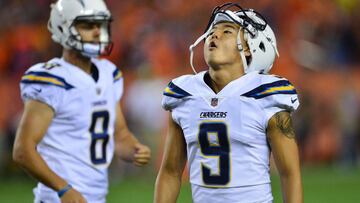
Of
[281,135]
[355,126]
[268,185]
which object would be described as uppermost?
[281,135]

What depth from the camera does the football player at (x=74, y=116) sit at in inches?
171

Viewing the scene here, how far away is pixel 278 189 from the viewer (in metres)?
9.03

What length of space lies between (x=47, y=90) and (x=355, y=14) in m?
8.78

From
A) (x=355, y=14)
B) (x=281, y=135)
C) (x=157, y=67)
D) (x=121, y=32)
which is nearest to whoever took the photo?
(x=281, y=135)

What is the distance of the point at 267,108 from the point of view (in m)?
3.54

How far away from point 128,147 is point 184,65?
6444 millimetres

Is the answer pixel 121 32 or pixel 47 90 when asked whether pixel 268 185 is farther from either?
pixel 121 32

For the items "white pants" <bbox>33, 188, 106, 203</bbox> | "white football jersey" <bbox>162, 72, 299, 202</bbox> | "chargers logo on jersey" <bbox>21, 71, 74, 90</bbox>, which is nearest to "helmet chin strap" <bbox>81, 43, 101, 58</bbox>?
"chargers logo on jersey" <bbox>21, 71, 74, 90</bbox>

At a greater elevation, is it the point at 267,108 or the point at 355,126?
the point at 267,108

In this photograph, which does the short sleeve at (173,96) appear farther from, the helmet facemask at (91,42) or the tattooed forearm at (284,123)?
the helmet facemask at (91,42)

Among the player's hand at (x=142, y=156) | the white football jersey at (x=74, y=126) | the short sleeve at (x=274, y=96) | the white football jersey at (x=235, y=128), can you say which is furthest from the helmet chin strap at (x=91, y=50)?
the short sleeve at (x=274, y=96)

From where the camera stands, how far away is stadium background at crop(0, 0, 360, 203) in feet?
34.7

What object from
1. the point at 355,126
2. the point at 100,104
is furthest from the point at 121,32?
the point at 100,104

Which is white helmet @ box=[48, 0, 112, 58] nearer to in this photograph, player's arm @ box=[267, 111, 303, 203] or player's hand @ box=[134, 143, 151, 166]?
player's hand @ box=[134, 143, 151, 166]
